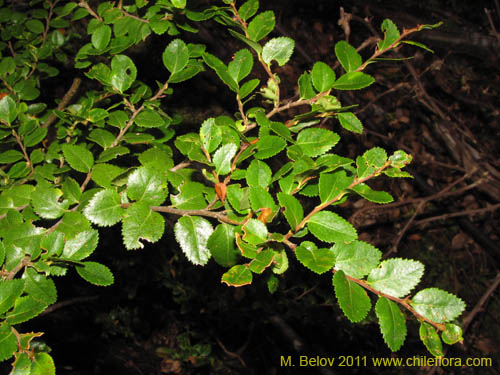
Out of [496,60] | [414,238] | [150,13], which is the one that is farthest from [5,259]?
[414,238]

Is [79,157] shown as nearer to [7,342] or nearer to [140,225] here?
[140,225]

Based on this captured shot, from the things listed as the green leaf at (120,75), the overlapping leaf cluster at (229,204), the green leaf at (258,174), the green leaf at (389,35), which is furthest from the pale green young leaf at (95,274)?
the green leaf at (389,35)

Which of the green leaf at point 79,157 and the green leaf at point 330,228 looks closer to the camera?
the green leaf at point 330,228

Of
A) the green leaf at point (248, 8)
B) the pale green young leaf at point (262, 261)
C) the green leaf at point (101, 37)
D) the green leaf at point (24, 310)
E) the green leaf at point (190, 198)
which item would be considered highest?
the green leaf at point (248, 8)

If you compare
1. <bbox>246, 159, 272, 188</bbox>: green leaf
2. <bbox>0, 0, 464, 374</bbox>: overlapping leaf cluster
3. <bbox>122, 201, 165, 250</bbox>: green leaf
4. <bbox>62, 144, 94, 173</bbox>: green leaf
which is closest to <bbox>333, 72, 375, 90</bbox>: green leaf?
<bbox>0, 0, 464, 374</bbox>: overlapping leaf cluster

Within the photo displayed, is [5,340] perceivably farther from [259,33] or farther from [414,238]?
[414,238]

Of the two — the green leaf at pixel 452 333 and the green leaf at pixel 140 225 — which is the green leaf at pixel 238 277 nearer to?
the green leaf at pixel 140 225
